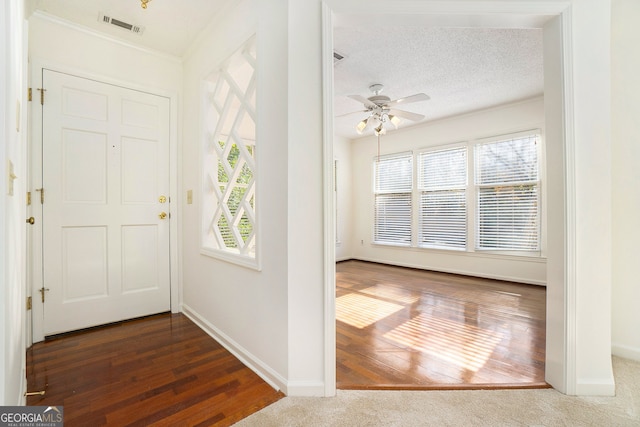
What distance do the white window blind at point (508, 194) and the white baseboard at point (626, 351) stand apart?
7.71 feet

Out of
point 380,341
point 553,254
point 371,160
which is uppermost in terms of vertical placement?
point 371,160

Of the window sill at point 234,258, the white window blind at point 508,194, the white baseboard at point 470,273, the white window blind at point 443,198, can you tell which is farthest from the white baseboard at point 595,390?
the white window blind at point 443,198

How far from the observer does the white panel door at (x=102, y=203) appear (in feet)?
8.10

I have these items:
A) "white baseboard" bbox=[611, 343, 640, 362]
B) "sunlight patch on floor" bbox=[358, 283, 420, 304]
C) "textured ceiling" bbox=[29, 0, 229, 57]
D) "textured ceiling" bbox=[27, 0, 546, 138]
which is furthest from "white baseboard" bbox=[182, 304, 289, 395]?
"textured ceiling" bbox=[29, 0, 229, 57]

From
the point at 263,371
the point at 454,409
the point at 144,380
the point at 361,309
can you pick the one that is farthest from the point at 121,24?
the point at 454,409

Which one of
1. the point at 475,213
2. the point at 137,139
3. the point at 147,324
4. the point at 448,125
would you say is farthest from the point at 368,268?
the point at 137,139

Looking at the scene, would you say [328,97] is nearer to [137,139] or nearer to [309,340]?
[309,340]

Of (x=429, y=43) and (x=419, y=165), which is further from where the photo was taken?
(x=419, y=165)

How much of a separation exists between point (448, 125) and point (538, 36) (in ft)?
8.02

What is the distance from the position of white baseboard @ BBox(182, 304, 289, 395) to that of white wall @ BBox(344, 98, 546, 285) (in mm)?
4068

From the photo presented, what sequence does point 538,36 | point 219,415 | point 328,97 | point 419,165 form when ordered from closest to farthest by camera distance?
1. point 219,415
2. point 328,97
3. point 538,36
4. point 419,165

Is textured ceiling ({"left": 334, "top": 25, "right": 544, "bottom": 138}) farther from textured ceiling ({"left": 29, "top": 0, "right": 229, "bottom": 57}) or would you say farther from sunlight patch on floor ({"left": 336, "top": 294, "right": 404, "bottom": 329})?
sunlight patch on floor ({"left": 336, "top": 294, "right": 404, "bottom": 329})

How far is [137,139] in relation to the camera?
2.86 metres

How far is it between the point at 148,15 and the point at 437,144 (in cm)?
456
